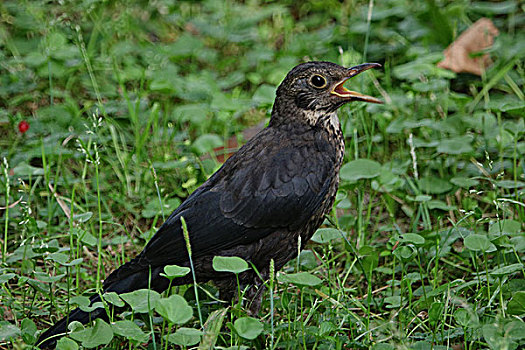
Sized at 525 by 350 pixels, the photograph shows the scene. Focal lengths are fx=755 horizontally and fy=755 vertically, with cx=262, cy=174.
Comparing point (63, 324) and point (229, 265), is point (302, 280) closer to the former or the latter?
point (229, 265)

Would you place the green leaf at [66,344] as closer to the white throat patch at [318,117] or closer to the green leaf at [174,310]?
the green leaf at [174,310]

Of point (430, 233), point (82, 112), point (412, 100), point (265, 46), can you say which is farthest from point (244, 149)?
point (265, 46)

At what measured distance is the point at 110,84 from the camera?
20.4ft

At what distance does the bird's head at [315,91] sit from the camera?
386cm

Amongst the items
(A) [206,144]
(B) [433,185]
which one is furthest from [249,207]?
(B) [433,185]

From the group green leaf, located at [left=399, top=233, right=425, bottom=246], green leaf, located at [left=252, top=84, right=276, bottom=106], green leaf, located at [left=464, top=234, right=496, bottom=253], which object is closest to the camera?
green leaf, located at [left=464, top=234, right=496, bottom=253]

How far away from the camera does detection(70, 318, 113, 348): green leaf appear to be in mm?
3084

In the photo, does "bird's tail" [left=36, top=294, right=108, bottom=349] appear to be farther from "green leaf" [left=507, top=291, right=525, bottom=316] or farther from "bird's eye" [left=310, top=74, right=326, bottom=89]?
"green leaf" [left=507, top=291, right=525, bottom=316]

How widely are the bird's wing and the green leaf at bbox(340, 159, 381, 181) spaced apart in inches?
24.2

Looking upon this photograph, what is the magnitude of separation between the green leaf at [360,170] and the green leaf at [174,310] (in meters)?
1.62

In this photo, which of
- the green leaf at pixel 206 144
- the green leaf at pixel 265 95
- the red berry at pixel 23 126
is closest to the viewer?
the green leaf at pixel 206 144

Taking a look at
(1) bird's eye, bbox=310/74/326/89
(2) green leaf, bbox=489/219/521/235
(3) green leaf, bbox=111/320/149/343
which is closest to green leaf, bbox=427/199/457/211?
(2) green leaf, bbox=489/219/521/235

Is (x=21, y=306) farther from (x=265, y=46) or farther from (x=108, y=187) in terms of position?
(x=265, y=46)

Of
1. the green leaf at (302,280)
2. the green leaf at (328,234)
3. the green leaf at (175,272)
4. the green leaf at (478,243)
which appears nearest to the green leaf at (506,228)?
the green leaf at (478,243)
